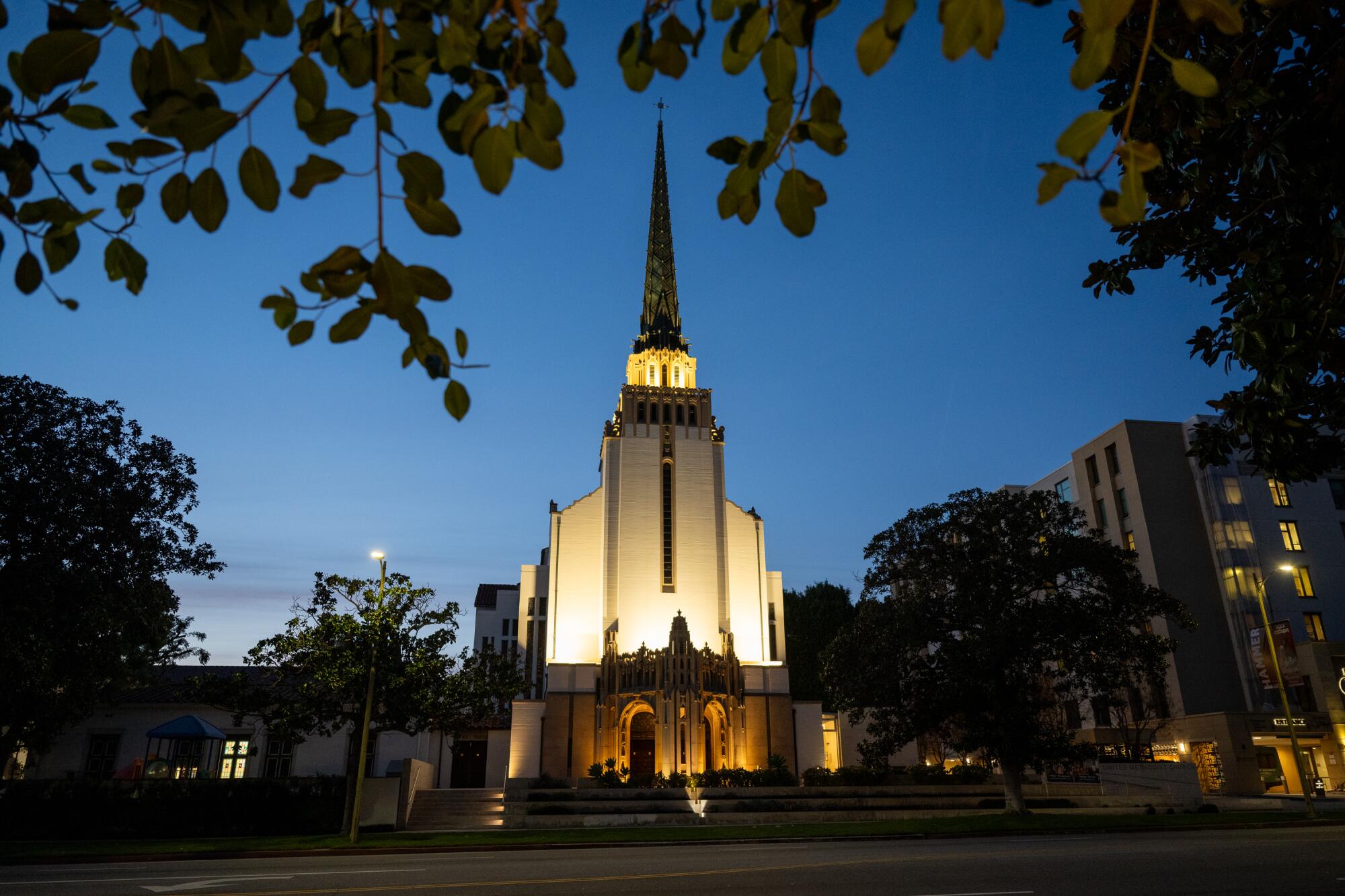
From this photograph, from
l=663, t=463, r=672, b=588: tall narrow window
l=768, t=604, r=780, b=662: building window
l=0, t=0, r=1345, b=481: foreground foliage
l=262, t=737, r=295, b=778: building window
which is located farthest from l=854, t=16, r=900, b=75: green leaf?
l=768, t=604, r=780, b=662: building window

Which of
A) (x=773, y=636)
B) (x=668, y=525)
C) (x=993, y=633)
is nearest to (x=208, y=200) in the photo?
(x=993, y=633)

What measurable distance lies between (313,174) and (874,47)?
1.54 meters

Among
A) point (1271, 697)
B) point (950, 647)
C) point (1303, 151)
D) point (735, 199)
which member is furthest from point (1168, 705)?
point (735, 199)

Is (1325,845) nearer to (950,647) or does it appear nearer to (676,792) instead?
(950,647)

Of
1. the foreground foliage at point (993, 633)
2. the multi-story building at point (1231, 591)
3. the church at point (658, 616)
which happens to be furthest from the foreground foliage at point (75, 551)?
the multi-story building at point (1231, 591)

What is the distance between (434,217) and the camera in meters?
2.30

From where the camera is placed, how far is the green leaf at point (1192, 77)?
196 centimetres

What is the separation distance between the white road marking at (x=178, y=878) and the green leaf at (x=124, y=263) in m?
14.9

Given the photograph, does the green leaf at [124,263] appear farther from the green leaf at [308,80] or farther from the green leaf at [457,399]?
the green leaf at [457,399]

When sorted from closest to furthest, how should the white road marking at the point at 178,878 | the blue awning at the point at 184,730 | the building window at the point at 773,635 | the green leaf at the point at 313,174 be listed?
the green leaf at the point at 313,174, the white road marking at the point at 178,878, the blue awning at the point at 184,730, the building window at the point at 773,635

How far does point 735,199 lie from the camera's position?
9.21 ft

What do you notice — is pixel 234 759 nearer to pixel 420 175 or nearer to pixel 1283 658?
pixel 420 175

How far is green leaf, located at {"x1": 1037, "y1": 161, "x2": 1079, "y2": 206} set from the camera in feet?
7.00

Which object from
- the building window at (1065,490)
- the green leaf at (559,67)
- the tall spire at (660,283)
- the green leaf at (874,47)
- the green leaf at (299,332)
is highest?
the tall spire at (660,283)
